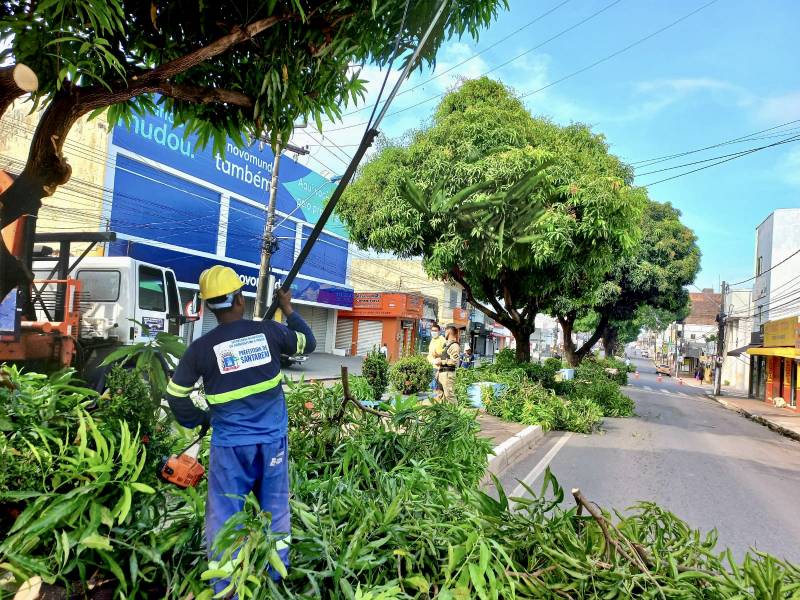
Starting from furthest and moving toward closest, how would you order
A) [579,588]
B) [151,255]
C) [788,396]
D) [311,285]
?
[311,285]
[788,396]
[151,255]
[579,588]

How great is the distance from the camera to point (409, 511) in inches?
110

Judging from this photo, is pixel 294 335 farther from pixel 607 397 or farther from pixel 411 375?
pixel 607 397

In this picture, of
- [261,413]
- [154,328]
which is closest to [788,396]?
[154,328]

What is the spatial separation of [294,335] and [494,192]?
20.0 feet

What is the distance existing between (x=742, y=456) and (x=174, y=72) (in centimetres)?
1094

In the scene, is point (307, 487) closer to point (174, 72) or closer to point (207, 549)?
point (207, 549)

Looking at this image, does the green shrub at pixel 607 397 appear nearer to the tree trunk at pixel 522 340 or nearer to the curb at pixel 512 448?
the tree trunk at pixel 522 340

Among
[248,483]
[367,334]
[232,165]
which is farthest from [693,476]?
[367,334]

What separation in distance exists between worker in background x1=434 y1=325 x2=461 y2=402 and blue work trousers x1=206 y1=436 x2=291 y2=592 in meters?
7.78

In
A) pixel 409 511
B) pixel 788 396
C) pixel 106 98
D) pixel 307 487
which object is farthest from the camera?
pixel 788 396

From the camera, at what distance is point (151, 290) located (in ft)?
30.7

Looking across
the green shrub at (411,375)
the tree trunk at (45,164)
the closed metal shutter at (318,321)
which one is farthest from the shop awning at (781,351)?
the tree trunk at (45,164)

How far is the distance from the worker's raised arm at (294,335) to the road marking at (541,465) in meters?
3.12

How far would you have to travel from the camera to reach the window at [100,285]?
868 cm
